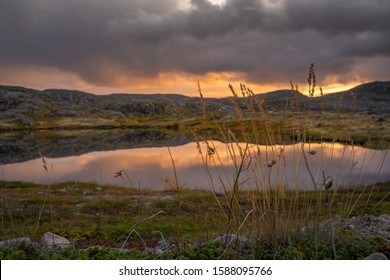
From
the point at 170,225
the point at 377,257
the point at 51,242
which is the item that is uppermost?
the point at 170,225

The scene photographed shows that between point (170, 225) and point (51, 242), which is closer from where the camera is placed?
point (170, 225)

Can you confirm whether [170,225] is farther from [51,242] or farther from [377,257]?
[51,242]

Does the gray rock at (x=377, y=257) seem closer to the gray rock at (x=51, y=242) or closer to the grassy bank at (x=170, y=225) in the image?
the grassy bank at (x=170, y=225)

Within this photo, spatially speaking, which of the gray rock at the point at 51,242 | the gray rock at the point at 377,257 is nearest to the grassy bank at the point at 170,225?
the gray rock at the point at 51,242

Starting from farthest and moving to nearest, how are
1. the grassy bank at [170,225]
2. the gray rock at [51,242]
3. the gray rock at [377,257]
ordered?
the gray rock at [51,242] < the grassy bank at [170,225] < the gray rock at [377,257]

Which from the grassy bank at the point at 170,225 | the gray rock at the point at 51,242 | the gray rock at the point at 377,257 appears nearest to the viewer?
the gray rock at the point at 377,257

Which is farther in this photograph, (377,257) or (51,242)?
(51,242)

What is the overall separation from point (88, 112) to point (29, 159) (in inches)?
5133

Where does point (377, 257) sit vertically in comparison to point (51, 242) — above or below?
above

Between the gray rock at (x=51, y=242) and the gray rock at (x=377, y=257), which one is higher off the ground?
the gray rock at (x=377, y=257)

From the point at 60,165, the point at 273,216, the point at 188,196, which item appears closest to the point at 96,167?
the point at 60,165

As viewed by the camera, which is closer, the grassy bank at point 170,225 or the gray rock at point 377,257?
the gray rock at point 377,257

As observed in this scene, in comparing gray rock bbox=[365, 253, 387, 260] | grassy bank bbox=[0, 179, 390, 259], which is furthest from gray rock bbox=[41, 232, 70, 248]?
gray rock bbox=[365, 253, 387, 260]

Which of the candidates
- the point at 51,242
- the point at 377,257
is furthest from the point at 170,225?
the point at 51,242
